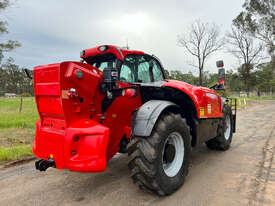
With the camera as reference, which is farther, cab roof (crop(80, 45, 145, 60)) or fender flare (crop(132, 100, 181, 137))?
cab roof (crop(80, 45, 145, 60))

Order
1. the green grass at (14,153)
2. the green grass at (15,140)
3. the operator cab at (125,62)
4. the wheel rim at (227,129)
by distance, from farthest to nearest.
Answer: the wheel rim at (227,129) → the green grass at (15,140) → the green grass at (14,153) → the operator cab at (125,62)

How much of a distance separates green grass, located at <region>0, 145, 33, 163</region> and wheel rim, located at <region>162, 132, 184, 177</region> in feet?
10.4

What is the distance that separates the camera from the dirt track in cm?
254

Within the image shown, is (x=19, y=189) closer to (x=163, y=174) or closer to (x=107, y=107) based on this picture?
(x=107, y=107)

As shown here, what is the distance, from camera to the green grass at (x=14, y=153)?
4.01 metres

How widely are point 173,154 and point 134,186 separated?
0.77 m

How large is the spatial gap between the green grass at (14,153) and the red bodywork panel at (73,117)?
1.95 metres

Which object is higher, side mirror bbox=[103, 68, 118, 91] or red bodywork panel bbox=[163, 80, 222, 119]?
side mirror bbox=[103, 68, 118, 91]

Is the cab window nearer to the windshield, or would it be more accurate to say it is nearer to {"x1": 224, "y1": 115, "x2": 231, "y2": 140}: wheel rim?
the windshield

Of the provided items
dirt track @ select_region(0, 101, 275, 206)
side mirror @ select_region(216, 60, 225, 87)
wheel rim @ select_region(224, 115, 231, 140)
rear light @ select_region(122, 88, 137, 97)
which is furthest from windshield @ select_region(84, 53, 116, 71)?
wheel rim @ select_region(224, 115, 231, 140)

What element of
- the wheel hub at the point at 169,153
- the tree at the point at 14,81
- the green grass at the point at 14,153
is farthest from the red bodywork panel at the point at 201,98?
the tree at the point at 14,81

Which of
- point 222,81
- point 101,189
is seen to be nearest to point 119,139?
point 101,189

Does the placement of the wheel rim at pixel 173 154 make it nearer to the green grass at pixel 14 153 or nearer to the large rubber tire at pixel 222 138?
the large rubber tire at pixel 222 138

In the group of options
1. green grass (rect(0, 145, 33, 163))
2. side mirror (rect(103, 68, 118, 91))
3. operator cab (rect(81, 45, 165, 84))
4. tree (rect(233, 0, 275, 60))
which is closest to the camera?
side mirror (rect(103, 68, 118, 91))
